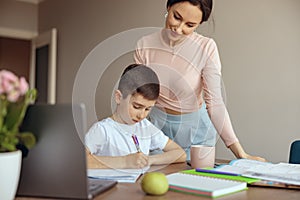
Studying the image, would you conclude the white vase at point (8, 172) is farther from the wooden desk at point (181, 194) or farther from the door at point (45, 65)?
the door at point (45, 65)

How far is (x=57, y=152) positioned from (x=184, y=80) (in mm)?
994

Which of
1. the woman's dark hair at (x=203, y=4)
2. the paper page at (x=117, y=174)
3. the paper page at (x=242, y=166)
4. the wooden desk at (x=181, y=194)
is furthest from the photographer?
the woman's dark hair at (x=203, y=4)

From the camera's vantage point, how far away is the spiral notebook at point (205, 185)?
891 millimetres

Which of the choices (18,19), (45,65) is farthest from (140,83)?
(18,19)

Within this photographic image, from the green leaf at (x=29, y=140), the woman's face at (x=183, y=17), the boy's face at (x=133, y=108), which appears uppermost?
the woman's face at (x=183, y=17)

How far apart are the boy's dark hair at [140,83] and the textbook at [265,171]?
0.40 meters

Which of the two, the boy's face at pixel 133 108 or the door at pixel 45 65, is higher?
the door at pixel 45 65

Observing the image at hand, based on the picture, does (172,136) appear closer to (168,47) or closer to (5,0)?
(168,47)

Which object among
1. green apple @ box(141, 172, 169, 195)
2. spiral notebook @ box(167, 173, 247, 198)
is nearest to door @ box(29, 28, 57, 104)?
spiral notebook @ box(167, 173, 247, 198)

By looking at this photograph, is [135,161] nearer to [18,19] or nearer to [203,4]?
[203,4]

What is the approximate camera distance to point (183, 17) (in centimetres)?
155

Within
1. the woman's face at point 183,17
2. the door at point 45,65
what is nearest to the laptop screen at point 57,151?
the woman's face at point 183,17

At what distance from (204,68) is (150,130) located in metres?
0.35

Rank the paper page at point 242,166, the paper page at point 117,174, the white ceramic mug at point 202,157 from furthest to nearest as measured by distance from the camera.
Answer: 1. the white ceramic mug at point 202,157
2. the paper page at point 242,166
3. the paper page at point 117,174
